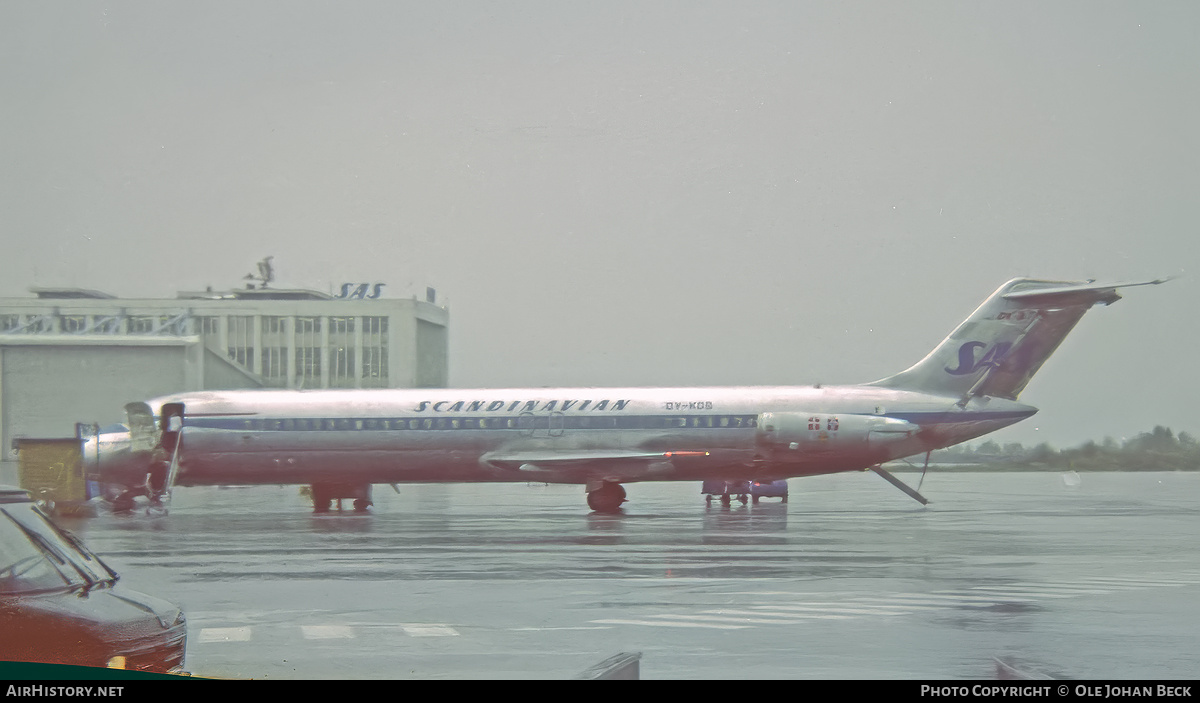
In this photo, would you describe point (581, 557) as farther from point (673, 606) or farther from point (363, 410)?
point (363, 410)

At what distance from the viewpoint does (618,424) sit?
1250 inches

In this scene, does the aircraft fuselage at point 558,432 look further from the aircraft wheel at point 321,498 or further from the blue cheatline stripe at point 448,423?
the aircraft wheel at point 321,498

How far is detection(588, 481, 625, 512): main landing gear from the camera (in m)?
31.8

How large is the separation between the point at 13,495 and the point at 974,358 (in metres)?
28.3

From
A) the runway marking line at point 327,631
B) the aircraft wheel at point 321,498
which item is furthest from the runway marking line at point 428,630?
the aircraft wheel at point 321,498

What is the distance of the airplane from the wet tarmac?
3.01m

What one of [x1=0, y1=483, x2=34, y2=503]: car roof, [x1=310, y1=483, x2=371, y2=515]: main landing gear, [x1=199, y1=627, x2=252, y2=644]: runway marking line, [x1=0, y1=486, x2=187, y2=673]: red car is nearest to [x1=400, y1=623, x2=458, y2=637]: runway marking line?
[x1=199, y1=627, x2=252, y2=644]: runway marking line

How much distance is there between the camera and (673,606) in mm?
13539

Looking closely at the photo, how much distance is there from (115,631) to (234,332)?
2739 cm

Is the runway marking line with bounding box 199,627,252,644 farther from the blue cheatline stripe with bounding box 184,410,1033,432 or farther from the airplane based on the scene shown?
the blue cheatline stripe with bounding box 184,410,1033,432

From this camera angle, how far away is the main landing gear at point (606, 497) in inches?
1250

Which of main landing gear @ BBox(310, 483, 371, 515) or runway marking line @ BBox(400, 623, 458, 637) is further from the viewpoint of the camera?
main landing gear @ BBox(310, 483, 371, 515)

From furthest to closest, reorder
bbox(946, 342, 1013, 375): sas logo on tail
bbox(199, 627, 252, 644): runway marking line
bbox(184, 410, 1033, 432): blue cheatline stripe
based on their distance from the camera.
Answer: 1. bbox(946, 342, 1013, 375): sas logo on tail
2. bbox(184, 410, 1033, 432): blue cheatline stripe
3. bbox(199, 627, 252, 644): runway marking line
